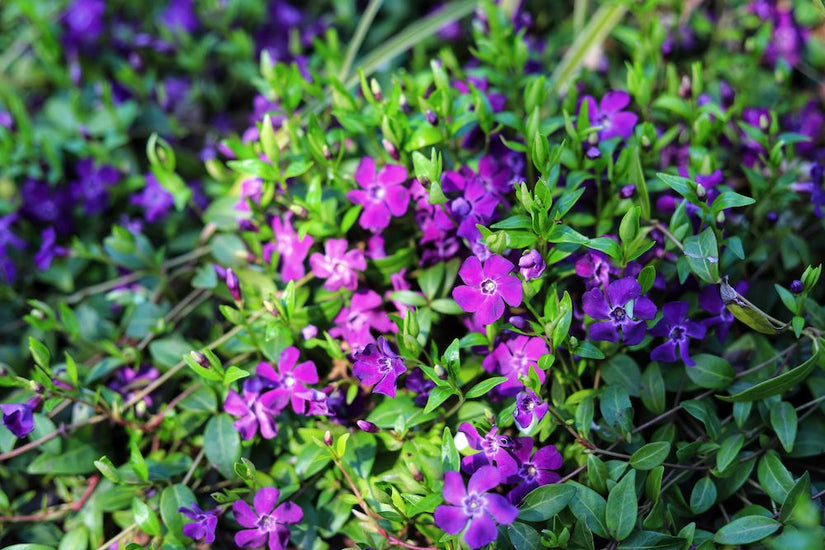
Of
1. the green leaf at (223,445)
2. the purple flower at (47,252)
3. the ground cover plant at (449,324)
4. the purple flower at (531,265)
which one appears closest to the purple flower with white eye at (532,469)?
the ground cover plant at (449,324)

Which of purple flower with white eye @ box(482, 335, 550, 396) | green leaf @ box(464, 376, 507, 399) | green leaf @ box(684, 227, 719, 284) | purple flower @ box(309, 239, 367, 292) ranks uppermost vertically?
purple flower @ box(309, 239, 367, 292)

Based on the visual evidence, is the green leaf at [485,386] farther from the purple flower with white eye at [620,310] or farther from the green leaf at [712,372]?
the green leaf at [712,372]

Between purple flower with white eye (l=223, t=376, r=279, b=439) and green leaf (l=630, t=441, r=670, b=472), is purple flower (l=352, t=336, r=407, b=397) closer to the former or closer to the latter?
purple flower with white eye (l=223, t=376, r=279, b=439)

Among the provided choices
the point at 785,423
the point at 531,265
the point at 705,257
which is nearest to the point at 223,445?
the point at 531,265

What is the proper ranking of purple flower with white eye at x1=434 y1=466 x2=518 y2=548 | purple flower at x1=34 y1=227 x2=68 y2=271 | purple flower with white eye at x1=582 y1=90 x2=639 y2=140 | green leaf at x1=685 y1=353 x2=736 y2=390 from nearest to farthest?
purple flower with white eye at x1=434 y1=466 x2=518 y2=548, green leaf at x1=685 y1=353 x2=736 y2=390, purple flower with white eye at x1=582 y1=90 x2=639 y2=140, purple flower at x1=34 y1=227 x2=68 y2=271

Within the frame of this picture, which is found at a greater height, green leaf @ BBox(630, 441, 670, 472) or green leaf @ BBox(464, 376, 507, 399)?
green leaf @ BBox(464, 376, 507, 399)

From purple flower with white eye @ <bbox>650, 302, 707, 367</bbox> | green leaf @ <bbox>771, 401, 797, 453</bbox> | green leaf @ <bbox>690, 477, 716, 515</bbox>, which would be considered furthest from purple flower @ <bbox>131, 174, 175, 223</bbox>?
green leaf @ <bbox>771, 401, 797, 453</bbox>
